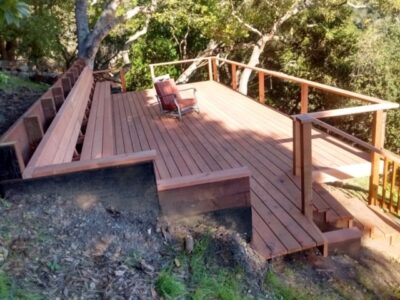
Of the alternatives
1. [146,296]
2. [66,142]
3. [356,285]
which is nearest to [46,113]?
[66,142]

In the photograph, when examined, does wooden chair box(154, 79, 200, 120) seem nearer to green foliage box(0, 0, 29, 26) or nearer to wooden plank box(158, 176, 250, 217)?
wooden plank box(158, 176, 250, 217)

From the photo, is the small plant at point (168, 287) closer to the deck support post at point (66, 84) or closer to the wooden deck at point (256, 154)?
the wooden deck at point (256, 154)

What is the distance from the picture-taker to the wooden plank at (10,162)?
2389 mm

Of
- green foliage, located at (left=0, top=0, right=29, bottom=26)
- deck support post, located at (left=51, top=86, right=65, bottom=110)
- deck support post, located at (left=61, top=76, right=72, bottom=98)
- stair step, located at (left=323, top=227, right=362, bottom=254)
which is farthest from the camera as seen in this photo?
deck support post, located at (left=61, top=76, right=72, bottom=98)

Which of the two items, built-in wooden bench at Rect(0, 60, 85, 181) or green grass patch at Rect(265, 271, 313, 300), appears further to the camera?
green grass patch at Rect(265, 271, 313, 300)

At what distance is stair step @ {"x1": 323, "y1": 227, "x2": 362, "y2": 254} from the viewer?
320cm

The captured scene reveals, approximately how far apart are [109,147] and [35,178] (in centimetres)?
218

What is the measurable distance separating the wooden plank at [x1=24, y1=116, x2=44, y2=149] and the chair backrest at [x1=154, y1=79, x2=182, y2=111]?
3.83 m

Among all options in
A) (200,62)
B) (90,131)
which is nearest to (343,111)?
(90,131)

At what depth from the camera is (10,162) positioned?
95.1 inches

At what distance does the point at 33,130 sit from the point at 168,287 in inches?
65.3

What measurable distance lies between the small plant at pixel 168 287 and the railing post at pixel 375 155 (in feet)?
Answer: 8.33

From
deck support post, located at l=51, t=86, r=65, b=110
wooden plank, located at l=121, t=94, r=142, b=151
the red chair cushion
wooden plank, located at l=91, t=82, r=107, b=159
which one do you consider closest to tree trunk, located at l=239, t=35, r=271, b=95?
wooden plank, located at l=121, t=94, r=142, b=151

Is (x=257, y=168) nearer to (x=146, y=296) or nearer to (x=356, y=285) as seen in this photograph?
(x=356, y=285)
